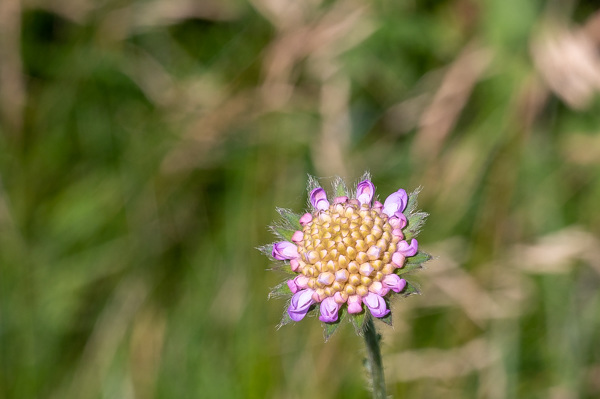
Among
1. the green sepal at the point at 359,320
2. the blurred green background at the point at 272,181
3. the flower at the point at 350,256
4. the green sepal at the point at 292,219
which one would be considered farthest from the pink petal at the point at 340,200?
the blurred green background at the point at 272,181

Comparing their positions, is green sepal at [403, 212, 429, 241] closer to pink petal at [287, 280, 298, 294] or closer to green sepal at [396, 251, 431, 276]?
green sepal at [396, 251, 431, 276]

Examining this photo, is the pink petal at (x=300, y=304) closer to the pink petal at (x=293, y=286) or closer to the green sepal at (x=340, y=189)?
the pink petal at (x=293, y=286)

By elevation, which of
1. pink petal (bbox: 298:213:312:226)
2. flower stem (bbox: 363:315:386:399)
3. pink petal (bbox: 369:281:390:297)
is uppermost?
pink petal (bbox: 298:213:312:226)

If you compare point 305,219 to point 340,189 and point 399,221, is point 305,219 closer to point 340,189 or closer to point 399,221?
point 340,189

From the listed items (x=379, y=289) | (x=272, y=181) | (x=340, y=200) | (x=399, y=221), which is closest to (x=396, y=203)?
(x=399, y=221)

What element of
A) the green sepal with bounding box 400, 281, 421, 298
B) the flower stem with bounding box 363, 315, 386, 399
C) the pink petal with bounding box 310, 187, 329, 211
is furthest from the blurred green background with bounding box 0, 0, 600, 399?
the green sepal with bounding box 400, 281, 421, 298

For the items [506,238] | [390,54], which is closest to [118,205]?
[390,54]

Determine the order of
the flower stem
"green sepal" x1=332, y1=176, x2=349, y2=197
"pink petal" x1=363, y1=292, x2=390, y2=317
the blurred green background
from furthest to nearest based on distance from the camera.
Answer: the blurred green background < "green sepal" x1=332, y1=176, x2=349, y2=197 < the flower stem < "pink petal" x1=363, y1=292, x2=390, y2=317
